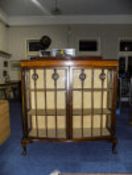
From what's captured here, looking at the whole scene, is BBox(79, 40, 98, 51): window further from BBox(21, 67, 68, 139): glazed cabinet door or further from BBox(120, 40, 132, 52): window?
BBox(21, 67, 68, 139): glazed cabinet door

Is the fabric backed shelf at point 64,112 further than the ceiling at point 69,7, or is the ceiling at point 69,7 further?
the ceiling at point 69,7

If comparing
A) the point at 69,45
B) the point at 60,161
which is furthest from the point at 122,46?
the point at 60,161

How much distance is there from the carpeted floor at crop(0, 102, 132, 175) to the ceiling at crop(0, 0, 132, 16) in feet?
16.9

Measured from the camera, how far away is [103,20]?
8531 mm

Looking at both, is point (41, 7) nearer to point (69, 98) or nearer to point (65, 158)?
point (69, 98)

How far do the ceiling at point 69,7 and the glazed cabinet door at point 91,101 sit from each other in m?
5.00

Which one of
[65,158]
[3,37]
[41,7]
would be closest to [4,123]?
[65,158]

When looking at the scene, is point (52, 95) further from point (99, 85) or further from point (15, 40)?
point (15, 40)

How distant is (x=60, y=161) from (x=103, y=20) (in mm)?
7238

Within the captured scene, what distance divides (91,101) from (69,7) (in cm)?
573

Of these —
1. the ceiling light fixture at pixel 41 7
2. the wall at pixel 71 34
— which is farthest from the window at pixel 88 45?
the ceiling light fixture at pixel 41 7

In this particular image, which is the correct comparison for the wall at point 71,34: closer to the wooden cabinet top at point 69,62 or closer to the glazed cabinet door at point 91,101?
the glazed cabinet door at point 91,101

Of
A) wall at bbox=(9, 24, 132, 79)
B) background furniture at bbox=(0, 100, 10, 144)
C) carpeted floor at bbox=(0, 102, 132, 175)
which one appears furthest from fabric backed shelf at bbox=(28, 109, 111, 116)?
wall at bbox=(9, 24, 132, 79)

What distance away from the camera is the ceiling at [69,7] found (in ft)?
22.7
